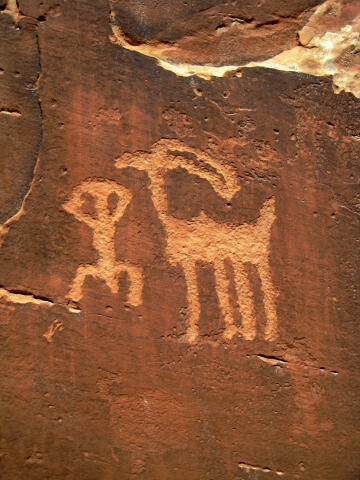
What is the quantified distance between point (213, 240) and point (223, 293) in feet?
0.57

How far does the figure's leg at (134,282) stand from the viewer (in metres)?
1.38

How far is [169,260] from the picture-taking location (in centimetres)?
139

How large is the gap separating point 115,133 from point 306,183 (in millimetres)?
650

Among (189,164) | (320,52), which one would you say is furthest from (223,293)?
(320,52)

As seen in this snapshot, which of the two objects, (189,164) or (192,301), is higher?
(189,164)

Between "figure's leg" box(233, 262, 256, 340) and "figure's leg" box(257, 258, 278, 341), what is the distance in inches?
1.7

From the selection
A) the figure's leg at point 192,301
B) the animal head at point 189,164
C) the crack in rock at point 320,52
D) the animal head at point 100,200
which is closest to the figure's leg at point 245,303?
the figure's leg at point 192,301

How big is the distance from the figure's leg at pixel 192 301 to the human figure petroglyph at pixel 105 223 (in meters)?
0.15

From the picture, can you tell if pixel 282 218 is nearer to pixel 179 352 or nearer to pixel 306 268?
pixel 306 268

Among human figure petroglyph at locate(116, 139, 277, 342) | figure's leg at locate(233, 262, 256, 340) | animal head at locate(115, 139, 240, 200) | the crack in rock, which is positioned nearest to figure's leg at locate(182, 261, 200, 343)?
human figure petroglyph at locate(116, 139, 277, 342)

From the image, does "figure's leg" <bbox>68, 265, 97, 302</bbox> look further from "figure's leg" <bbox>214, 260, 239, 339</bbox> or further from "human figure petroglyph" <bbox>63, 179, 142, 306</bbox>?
"figure's leg" <bbox>214, 260, 239, 339</bbox>

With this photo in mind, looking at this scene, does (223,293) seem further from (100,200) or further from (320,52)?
(320,52)

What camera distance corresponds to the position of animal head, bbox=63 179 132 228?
1.37m

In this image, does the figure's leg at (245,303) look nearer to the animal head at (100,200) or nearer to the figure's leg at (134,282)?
the figure's leg at (134,282)
